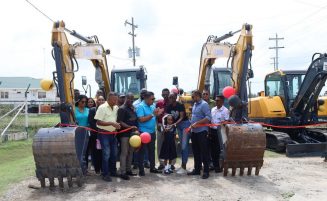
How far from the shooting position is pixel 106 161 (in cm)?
848

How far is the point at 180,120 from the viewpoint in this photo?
30.2 feet

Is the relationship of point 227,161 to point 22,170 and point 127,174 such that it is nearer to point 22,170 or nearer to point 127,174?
point 127,174

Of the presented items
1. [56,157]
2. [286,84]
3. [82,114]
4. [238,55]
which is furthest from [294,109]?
[56,157]

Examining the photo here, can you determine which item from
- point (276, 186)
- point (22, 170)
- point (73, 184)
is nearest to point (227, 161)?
point (276, 186)

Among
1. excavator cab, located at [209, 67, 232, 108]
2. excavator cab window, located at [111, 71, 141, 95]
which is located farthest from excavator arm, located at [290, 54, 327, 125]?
excavator cab window, located at [111, 71, 141, 95]

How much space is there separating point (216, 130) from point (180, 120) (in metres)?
0.84

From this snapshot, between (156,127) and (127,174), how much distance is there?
53.1 inches

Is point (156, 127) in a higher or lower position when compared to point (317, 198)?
higher

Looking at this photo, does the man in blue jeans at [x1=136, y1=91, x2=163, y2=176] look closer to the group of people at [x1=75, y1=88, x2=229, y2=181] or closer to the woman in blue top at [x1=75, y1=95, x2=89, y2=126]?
the group of people at [x1=75, y1=88, x2=229, y2=181]

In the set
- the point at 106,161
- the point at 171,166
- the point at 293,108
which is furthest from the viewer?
the point at 293,108

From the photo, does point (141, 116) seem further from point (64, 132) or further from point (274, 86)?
point (274, 86)

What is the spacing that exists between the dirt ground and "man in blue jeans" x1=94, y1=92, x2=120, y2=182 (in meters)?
0.38

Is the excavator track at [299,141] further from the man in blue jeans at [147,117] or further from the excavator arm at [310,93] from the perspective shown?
the man in blue jeans at [147,117]

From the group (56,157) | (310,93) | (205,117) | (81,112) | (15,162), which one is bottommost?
(15,162)
